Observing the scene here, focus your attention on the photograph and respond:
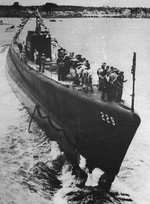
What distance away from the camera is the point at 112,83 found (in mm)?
11297

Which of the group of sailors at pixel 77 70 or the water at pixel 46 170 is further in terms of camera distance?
the group of sailors at pixel 77 70

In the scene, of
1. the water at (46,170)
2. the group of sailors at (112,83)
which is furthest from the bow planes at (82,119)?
the water at (46,170)

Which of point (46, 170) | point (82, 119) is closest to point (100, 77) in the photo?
point (82, 119)

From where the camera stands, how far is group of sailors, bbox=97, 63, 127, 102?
11297 mm

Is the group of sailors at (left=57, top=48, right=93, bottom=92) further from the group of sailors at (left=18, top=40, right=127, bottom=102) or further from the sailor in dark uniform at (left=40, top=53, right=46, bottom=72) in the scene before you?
the sailor in dark uniform at (left=40, top=53, right=46, bottom=72)

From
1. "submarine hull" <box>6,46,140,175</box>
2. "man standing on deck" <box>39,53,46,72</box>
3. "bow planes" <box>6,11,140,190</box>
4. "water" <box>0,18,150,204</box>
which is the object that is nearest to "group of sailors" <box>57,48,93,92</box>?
"bow planes" <box>6,11,140,190</box>

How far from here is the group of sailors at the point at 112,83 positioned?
37.1 ft

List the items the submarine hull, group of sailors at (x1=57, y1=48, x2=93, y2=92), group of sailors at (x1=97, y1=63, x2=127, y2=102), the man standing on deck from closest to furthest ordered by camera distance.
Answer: the submarine hull → group of sailors at (x1=97, y1=63, x2=127, y2=102) → group of sailors at (x1=57, y1=48, x2=93, y2=92) → the man standing on deck

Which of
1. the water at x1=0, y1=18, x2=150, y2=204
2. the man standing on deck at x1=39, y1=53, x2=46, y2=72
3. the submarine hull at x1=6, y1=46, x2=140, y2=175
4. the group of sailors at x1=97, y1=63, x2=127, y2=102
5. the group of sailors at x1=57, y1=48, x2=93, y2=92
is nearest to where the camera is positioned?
the submarine hull at x1=6, y1=46, x2=140, y2=175

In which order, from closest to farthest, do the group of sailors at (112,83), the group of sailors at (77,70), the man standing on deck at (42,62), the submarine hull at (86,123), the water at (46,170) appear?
the submarine hull at (86,123), the group of sailors at (112,83), the water at (46,170), the group of sailors at (77,70), the man standing on deck at (42,62)

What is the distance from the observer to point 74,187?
39.5ft

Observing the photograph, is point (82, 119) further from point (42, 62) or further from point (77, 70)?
point (42, 62)

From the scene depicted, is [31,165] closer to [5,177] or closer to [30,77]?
[5,177]

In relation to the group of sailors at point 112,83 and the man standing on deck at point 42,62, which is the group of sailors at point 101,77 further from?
the man standing on deck at point 42,62
